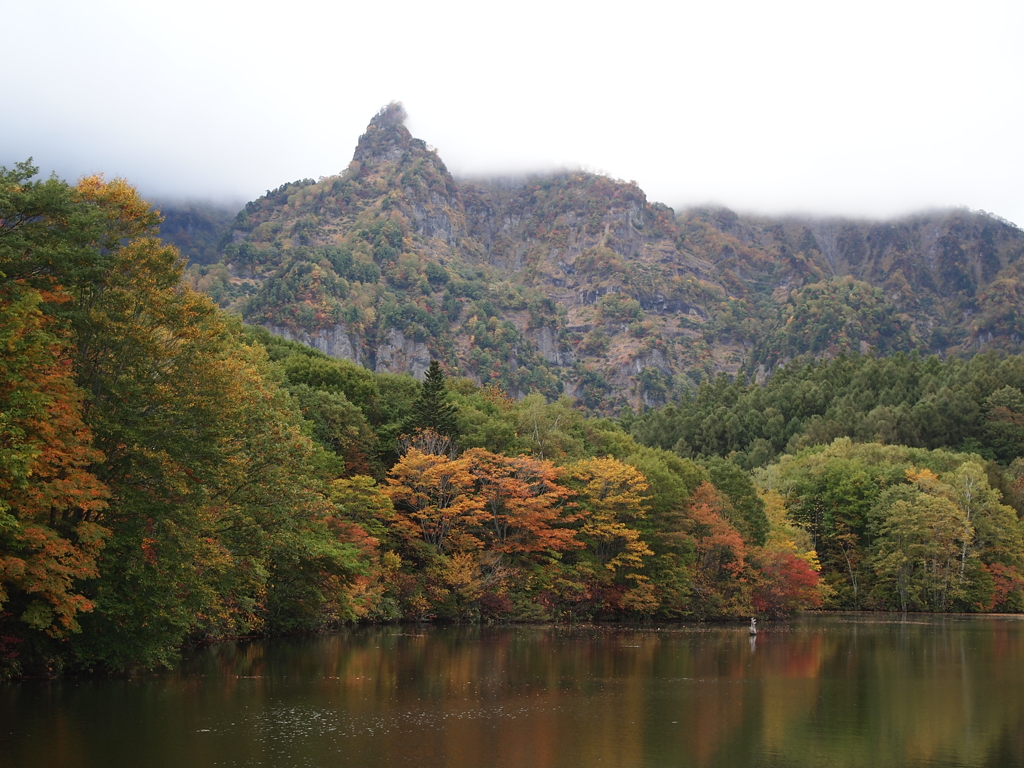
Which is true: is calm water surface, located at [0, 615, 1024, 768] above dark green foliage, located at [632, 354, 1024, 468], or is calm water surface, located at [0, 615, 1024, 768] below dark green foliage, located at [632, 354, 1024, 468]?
below

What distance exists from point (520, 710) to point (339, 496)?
26713 mm

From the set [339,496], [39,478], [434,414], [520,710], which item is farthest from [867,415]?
[39,478]

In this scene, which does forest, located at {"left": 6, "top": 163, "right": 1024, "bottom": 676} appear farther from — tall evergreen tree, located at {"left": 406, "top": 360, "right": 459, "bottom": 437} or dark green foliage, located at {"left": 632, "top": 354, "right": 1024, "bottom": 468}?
dark green foliage, located at {"left": 632, "top": 354, "right": 1024, "bottom": 468}

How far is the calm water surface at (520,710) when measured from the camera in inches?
988

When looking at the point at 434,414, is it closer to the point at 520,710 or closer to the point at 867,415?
the point at 520,710

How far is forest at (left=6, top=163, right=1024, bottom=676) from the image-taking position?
3189cm

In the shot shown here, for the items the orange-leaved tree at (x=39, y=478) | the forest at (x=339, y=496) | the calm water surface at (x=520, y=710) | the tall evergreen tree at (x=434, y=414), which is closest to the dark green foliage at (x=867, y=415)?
the forest at (x=339, y=496)

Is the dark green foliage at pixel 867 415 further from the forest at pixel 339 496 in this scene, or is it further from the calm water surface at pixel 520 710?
the calm water surface at pixel 520 710

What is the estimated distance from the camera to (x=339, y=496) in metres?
56.0

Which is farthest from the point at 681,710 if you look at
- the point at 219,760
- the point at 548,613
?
the point at 548,613

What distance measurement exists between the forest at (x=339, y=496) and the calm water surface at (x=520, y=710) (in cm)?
394

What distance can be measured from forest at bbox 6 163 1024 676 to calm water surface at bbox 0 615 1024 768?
394cm

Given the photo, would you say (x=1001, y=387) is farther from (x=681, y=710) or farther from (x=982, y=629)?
(x=681, y=710)

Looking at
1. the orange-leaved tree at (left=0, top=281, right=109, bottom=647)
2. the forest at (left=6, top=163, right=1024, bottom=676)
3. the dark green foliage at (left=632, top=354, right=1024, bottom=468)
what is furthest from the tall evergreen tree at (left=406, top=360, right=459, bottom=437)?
the dark green foliage at (left=632, top=354, right=1024, bottom=468)
